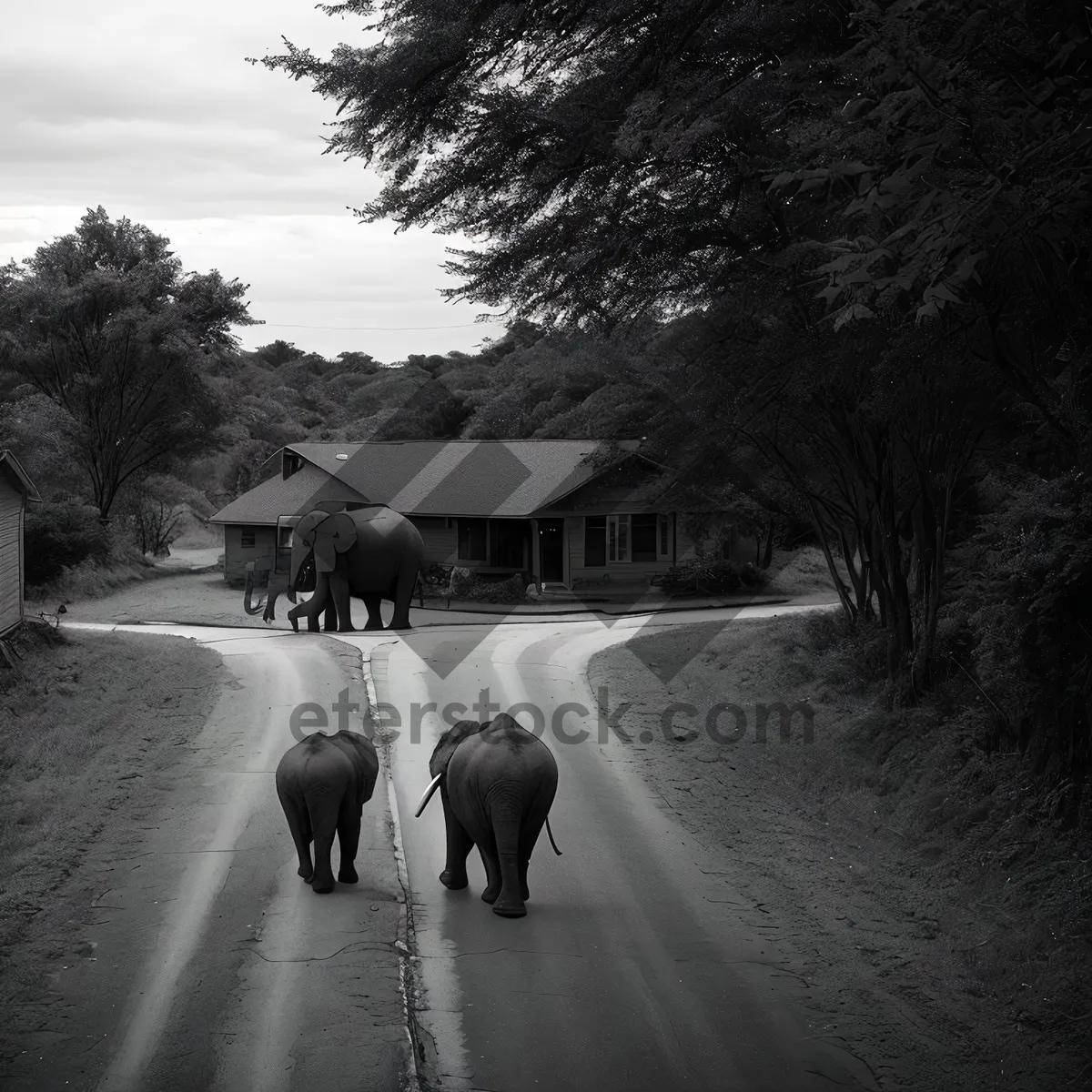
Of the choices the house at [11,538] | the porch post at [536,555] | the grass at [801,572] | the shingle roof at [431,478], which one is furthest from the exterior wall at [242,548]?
the grass at [801,572]

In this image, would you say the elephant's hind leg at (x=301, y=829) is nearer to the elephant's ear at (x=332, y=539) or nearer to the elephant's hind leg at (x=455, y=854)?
the elephant's hind leg at (x=455, y=854)

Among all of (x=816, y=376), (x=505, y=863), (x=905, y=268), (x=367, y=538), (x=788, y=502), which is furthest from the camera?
(x=367, y=538)

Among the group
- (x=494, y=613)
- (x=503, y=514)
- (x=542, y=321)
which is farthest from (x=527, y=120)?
(x=503, y=514)

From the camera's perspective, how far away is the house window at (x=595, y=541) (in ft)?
123

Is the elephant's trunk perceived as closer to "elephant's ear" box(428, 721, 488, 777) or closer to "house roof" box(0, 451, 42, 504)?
"house roof" box(0, 451, 42, 504)

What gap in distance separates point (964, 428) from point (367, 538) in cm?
1483

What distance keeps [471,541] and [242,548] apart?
9232 mm

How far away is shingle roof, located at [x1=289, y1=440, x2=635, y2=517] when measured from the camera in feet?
122

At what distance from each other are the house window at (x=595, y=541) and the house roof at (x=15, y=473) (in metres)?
17.4

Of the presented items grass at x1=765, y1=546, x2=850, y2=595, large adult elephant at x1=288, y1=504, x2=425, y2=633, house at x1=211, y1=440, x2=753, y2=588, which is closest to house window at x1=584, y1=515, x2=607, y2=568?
house at x1=211, y1=440, x2=753, y2=588

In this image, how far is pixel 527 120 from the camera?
13109 millimetres

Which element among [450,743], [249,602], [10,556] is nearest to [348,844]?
[450,743]

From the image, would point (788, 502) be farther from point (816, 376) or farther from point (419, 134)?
point (419, 134)

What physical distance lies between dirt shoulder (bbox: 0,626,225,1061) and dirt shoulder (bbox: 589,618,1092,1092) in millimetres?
6087
